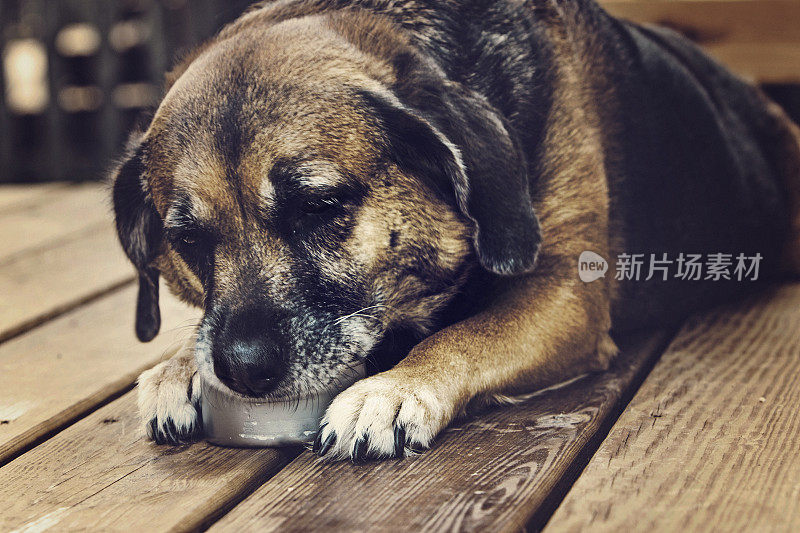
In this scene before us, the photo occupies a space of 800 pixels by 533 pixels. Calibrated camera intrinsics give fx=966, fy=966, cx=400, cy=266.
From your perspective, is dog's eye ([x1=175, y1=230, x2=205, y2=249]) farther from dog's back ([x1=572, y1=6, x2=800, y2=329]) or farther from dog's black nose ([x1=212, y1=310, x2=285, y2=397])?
dog's back ([x1=572, y1=6, x2=800, y2=329])

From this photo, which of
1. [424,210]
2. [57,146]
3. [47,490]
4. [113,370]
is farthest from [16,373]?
[57,146]

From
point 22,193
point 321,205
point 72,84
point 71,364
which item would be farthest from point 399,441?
point 72,84

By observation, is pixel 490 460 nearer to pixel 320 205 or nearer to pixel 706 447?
pixel 706 447

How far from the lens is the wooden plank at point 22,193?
4953 mm

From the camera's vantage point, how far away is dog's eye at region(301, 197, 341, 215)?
2012mm

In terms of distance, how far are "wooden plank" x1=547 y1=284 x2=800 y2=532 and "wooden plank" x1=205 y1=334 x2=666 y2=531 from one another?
0.22 feet

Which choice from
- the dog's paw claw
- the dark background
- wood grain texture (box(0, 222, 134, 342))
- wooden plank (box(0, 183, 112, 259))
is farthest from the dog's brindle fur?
the dark background

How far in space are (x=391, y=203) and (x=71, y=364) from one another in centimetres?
109

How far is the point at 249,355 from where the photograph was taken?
1.94 meters

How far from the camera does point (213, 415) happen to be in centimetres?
204

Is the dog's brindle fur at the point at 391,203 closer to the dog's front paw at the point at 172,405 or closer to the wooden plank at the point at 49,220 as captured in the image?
the dog's front paw at the point at 172,405

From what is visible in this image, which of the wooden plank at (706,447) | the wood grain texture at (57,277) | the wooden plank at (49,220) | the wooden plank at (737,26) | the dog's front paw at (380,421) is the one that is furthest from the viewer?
the wooden plank at (49,220)

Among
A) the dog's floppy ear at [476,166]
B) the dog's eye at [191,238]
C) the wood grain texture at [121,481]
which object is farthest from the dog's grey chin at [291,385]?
the dog's floppy ear at [476,166]

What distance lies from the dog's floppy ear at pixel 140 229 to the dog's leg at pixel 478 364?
762 mm
